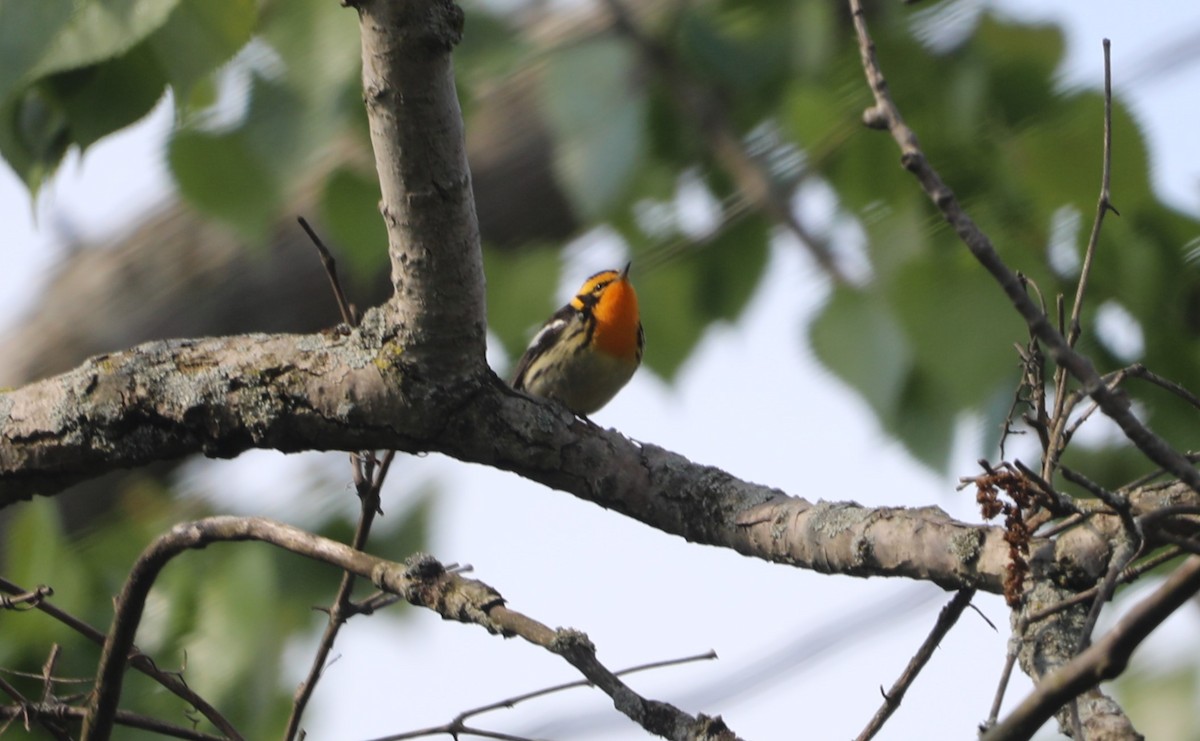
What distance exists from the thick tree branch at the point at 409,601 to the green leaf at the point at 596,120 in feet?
3.71

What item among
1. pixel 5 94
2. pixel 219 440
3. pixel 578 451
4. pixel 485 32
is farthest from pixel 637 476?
pixel 485 32

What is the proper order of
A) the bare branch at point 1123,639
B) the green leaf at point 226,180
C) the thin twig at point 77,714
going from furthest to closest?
1. the green leaf at point 226,180
2. the thin twig at point 77,714
3. the bare branch at point 1123,639

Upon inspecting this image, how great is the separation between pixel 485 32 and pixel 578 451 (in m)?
1.34

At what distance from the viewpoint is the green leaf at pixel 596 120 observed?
2867 millimetres

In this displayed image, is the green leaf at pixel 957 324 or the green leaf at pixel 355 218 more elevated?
the green leaf at pixel 355 218

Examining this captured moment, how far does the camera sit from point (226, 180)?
3.15m

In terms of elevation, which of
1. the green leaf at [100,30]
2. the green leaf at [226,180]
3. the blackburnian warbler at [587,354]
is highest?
the blackburnian warbler at [587,354]

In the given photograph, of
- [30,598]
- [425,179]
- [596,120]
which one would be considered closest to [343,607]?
[30,598]

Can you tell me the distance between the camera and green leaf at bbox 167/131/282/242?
3.13 m

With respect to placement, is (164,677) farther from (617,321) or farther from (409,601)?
(617,321)

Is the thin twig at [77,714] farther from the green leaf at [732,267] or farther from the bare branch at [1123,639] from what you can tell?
the green leaf at [732,267]

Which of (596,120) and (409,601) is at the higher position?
(596,120)

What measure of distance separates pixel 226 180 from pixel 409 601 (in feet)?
5.22

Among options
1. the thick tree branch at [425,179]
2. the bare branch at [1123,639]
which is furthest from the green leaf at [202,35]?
the bare branch at [1123,639]
